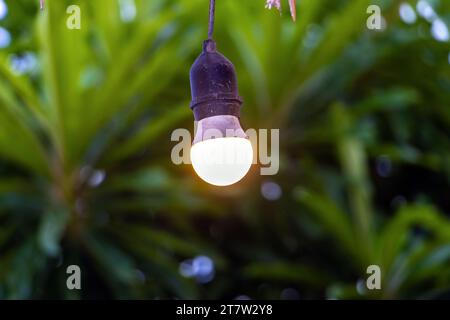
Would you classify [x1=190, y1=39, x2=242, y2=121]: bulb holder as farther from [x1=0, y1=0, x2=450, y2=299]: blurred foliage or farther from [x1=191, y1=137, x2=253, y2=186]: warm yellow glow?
[x1=0, y1=0, x2=450, y2=299]: blurred foliage

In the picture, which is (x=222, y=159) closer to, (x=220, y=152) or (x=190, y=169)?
(x=220, y=152)

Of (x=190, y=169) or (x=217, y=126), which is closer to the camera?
(x=217, y=126)

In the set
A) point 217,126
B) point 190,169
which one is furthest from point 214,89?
point 190,169

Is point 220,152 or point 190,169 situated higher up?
point 190,169

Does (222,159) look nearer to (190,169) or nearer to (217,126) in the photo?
(217,126)

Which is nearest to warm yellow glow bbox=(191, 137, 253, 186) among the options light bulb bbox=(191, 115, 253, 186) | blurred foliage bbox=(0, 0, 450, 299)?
light bulb bbox=(191, 115, 253, 186)

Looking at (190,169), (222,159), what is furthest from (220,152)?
(190,169)

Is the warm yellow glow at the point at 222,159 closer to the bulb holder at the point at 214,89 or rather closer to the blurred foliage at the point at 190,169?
the bulb holder at the point at 214,89

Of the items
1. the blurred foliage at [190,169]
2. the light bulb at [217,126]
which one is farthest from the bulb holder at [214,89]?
the blurred foliage at [190,169]
